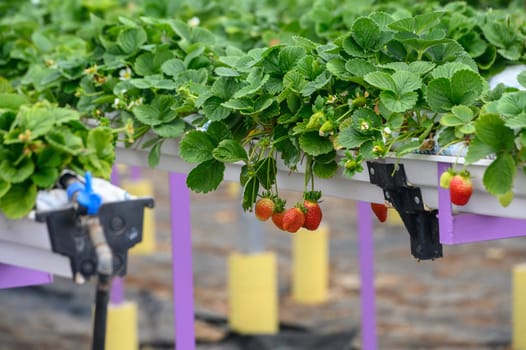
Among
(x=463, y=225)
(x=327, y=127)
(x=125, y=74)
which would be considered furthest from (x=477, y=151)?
(x=125, y=74)

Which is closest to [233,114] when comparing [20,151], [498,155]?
[20,151]

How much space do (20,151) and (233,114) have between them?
2.53 feet

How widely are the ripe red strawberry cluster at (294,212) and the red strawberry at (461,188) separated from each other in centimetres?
47

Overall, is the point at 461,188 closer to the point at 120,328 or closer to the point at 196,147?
Result: the point at 196,147

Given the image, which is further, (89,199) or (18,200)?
(18,200)

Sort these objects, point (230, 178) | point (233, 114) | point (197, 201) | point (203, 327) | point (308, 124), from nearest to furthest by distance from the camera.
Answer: point (308, 124), point (233, 114), point (230, 178), point (203, 327), point (197, 201)

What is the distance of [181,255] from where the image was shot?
3.94 meters

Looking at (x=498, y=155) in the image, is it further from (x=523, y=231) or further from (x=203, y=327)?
(x=203, y=327)

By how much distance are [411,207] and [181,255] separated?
1.52 metres

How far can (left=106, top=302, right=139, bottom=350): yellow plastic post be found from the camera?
6102 millimetres

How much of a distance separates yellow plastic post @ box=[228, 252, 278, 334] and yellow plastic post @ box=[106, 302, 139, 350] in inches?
59.2

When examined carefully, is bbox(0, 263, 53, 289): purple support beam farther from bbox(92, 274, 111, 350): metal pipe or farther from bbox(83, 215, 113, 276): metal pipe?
bbox(83, 215, 113, 276): metal pipe

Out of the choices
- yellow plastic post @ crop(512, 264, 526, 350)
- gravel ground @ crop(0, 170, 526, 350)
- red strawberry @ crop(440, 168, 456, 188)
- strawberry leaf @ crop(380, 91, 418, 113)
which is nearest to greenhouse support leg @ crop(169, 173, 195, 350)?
strawberry leaf @ crop(380, 91, 418, 113)

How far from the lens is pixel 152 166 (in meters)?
3.28
